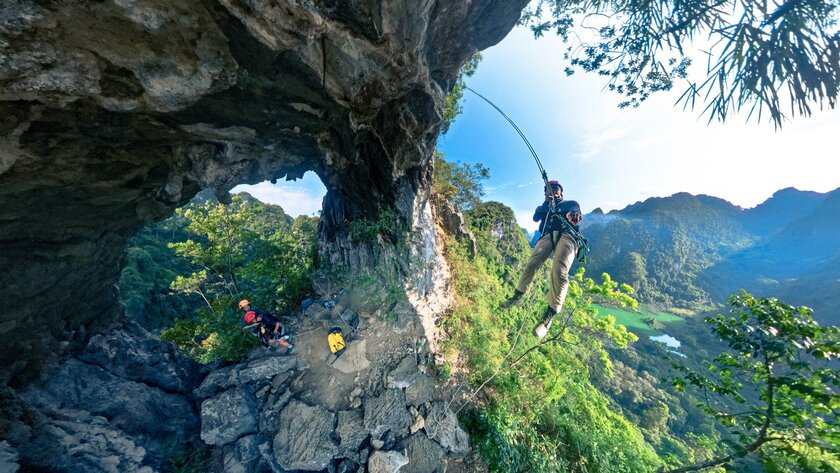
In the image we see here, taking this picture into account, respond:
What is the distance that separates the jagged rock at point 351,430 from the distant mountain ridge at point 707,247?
5721 centimetres

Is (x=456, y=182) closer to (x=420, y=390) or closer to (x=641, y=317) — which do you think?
(x=420, y=390)

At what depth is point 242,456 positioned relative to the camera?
5.37 meters

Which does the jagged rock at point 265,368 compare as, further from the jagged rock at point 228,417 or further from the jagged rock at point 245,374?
the jagged rock at point 228,417

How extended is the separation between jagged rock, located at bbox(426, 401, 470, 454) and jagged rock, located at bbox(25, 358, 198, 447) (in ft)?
17.1

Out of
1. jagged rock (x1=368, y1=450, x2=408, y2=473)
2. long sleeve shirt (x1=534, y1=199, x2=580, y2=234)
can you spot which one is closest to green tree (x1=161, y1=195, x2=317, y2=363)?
jagged rock (x1=368, y1=450, x2=408, y2=473)

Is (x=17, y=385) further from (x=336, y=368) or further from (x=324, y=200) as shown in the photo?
(x=324, y=200)

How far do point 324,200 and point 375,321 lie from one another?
17.9 feet

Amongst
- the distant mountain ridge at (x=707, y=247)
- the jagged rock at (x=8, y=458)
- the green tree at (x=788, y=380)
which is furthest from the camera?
the distant mountain ridge at (x=707, y=247)

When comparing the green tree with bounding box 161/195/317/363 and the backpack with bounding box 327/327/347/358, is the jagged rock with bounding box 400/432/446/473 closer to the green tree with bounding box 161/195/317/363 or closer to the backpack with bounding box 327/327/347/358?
the backpack with bounding box 327/327/347/358

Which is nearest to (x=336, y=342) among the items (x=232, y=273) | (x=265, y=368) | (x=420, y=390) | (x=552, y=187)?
(x=265, y=368)

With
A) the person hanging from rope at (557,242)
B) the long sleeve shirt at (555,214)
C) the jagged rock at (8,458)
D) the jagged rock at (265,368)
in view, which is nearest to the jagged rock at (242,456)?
the jagged rock at (265,368)

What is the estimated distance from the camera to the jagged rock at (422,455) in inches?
210

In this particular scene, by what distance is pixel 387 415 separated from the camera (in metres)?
5.82

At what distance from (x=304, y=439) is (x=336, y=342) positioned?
6.48ft
